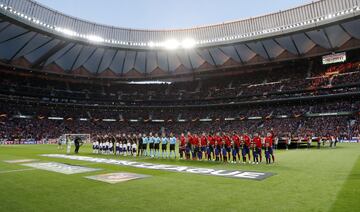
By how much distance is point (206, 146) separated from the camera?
829 inches

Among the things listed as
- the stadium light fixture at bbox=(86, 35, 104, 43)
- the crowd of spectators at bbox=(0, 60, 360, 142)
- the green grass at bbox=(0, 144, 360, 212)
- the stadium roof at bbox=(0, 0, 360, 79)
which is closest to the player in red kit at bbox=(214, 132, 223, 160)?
the green grass at bbox=(0, 144, 360, 212)

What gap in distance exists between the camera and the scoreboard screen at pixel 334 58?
5759 cm

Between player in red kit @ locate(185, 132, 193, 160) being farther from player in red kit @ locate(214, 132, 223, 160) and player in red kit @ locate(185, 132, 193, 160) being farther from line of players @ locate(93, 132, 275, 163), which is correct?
player in red kit @ locate(214, 132, 223, 160)

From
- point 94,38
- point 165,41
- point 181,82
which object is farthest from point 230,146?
point 181,82

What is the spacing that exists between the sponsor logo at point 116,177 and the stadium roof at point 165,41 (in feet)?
128

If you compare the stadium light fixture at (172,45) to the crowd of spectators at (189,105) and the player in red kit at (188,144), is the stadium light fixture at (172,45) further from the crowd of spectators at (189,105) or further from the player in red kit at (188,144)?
the player in red kit at (188,144)

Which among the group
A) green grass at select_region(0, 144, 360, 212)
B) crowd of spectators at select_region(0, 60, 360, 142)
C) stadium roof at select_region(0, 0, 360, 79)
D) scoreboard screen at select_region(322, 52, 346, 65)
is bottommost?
green grass at select_region(0, 144, 360, 212)

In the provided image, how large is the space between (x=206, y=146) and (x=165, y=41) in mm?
52123

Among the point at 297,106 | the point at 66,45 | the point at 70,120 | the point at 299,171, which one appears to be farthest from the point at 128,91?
the point at 299,171

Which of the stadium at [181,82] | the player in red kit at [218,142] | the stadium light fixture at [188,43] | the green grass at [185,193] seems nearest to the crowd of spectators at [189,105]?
the stadium at [181,82]

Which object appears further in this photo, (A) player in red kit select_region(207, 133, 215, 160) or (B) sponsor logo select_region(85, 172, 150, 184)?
(A) player in red kit select_region(207, 133, 215, 160)

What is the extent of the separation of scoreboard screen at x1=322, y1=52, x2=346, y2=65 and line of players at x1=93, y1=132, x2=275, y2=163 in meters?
44.5

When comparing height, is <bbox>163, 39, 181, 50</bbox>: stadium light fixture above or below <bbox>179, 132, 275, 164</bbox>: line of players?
above

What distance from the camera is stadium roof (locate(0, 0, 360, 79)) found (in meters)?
51.2
